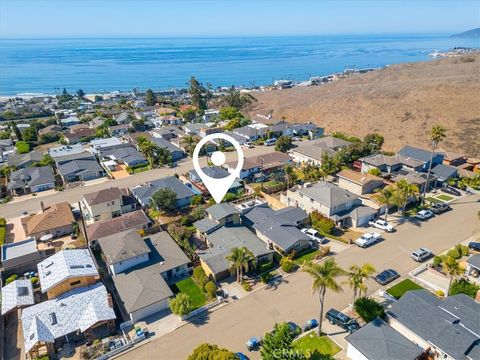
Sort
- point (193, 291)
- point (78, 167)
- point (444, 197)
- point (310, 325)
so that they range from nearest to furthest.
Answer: point (310, 325) < point (193, 291) < point (444, 197) < point (78, 167)

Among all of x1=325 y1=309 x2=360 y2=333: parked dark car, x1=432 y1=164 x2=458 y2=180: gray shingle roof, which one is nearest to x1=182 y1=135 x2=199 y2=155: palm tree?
x1=432 y1=164 x2=458 y2=180: gray shingle roof

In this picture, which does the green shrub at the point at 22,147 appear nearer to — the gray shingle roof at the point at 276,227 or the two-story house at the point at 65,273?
the two-story house at the point at 65,273

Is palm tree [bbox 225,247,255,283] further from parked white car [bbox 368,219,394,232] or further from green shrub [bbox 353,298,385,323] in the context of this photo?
parked white car [bbox 368,219,394,232]

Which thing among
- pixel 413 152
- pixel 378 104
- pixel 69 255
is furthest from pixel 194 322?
pixel 378 104

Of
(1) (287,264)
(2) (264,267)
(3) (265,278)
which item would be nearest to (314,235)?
(1) (287,264)

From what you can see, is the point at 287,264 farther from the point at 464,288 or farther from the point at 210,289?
the point at 464,288

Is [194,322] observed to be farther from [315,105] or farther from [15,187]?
[315,105]
